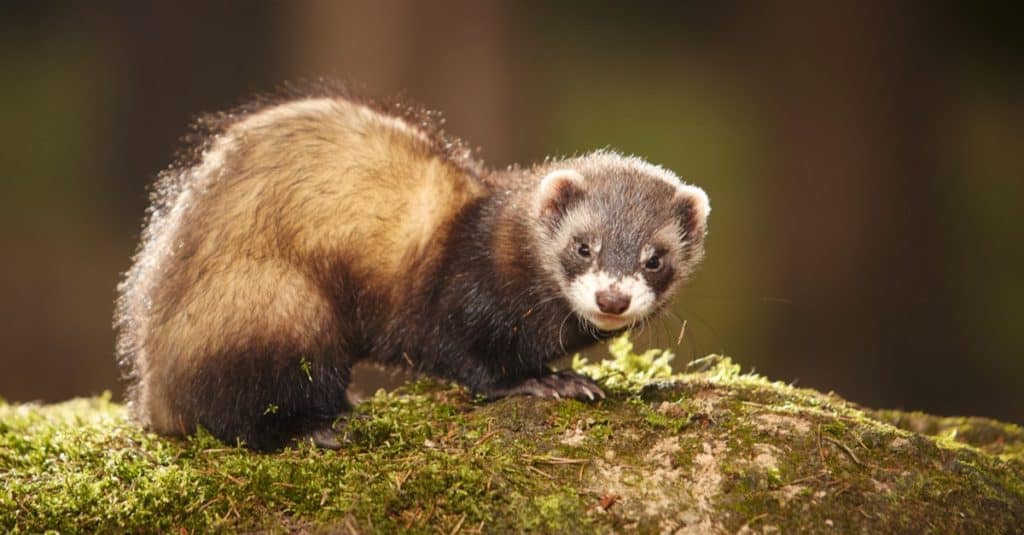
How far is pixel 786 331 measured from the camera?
1069 centimetres

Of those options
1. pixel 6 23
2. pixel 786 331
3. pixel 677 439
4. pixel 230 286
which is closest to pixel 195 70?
pixel 6 23

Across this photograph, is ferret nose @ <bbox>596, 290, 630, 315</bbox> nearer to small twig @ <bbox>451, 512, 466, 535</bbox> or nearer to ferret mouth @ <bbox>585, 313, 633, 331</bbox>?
ferret mouth @ <bbox>585, 313, 633, 331</bbox>

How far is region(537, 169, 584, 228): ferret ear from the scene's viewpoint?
4.86 meters

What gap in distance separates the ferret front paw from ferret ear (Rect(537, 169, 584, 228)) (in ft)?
2.75

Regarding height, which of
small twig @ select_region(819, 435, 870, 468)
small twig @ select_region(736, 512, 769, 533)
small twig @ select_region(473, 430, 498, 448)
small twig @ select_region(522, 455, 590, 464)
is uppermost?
small twig @ select_region(819, 435, 870, 468)

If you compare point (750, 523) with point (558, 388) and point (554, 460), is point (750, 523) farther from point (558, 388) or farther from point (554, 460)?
point (558, 388)

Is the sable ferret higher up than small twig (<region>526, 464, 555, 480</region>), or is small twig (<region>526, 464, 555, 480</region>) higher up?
the sable ferret

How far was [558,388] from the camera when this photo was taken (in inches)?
179

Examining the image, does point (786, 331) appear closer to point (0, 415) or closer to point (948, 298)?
point (948, 298)

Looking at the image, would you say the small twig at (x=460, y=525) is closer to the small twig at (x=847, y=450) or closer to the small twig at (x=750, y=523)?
the small twig at (x=750, y=523)

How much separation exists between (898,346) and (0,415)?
9461mm

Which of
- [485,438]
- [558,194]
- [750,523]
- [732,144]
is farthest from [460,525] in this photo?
[732,144]

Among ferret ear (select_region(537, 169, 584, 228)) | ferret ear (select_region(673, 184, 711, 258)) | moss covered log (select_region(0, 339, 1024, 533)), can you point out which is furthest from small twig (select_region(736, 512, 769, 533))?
ferret ear (select_region(537, 169, 584, 228))

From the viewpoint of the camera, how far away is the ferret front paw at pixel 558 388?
4.50 m
